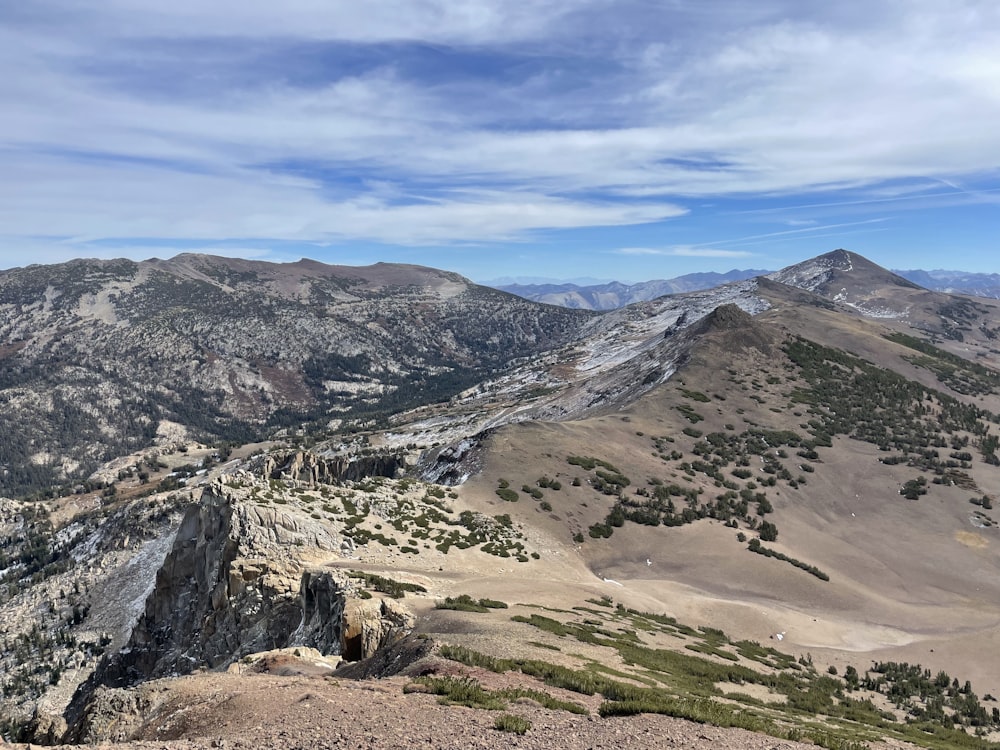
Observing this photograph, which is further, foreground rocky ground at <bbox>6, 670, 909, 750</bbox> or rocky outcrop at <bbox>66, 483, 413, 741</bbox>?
rocky outcrop at <bbox>66, 483, 413, 741</bbox>

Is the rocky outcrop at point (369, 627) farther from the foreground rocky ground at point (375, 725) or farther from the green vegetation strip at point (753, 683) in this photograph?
the foreground rocky ground at point (375, 725)

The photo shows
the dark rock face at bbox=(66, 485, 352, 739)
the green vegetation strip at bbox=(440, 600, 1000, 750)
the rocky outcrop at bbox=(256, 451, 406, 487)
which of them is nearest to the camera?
the green vegetation strip at bbox=(440, 600, 1000, 750)

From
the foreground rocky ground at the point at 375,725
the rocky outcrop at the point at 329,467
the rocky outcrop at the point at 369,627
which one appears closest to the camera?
the foreground rocky ground at the point at 375,725

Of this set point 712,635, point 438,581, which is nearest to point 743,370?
point 712,635

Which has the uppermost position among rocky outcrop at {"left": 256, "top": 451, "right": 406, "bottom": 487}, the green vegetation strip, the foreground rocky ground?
the foreground rocky ground

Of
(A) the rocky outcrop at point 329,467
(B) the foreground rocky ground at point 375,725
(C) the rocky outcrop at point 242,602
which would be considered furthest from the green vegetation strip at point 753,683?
(A) the rocky outcrop at point 329,467

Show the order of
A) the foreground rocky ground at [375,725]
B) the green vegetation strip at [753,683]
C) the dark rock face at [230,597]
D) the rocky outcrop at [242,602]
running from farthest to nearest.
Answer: the dark rock face at [230,597], the rocky outcrop at [242,602], the green vegetation strip at [753,683], the foreground rocky ground at [375,725]

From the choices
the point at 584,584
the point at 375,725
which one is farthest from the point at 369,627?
the point at 584,584

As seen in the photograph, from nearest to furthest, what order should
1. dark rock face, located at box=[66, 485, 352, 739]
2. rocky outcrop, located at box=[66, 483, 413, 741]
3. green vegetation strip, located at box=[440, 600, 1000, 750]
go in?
green vegetation strip, located at box=[440, 600, 1000, 750], rocky outcrop, located at box=[66, 483, 413, 741], dark rock face, located at box=[66, 485, 352, 739]

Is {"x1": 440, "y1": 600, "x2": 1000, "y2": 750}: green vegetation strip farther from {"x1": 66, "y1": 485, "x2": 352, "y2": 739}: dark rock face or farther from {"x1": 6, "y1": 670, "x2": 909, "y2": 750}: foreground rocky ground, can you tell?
{"x1": 66, "y1": 485, "x2": 352, "y2": 739}: dark rock face

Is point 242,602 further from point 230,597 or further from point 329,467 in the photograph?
point 329,467

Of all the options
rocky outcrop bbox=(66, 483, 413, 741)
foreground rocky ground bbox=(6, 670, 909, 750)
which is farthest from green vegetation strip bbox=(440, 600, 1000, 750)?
rocky outcrop bbox=(66, 483, 413, 741)
